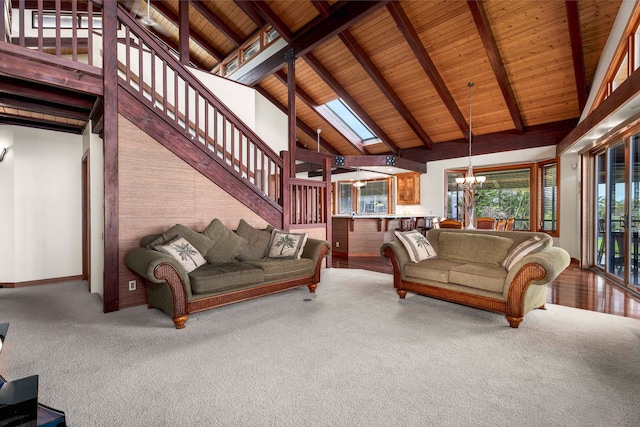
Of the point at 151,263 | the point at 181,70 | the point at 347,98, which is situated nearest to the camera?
the point at 151,263

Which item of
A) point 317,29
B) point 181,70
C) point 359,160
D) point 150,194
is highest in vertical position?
point 317,29

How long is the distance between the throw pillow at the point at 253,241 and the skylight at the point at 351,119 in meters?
6.11

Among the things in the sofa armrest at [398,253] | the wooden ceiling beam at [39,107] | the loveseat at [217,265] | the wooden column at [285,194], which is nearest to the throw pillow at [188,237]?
the loveseat at [217,265]

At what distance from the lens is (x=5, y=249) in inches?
174

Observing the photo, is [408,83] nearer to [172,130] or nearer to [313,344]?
[172,130]

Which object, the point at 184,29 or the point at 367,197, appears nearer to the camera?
the point at 184,29

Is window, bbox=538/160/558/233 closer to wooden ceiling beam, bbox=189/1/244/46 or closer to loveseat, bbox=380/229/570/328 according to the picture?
loveseat, bbox=380/229/570/328

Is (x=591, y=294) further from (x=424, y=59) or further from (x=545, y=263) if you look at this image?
(x=424, y=59)

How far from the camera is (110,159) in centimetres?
337

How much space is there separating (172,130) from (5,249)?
313 cm

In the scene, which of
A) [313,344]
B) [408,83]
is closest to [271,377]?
[313,344]

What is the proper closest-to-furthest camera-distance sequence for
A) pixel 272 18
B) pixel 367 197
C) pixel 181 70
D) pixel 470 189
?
pixel 181 70, pixel 470 189, pixel 272 18, pixel 367 197

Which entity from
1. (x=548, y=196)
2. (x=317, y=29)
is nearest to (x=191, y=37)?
(x=317, y=29)

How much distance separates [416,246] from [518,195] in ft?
18.4
